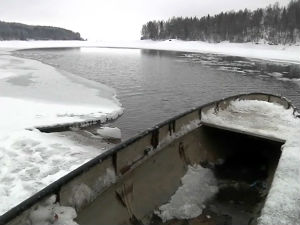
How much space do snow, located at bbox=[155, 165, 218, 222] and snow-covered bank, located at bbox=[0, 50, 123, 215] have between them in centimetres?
257

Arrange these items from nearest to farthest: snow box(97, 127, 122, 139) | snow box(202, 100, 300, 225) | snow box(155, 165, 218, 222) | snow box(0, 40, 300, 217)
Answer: snow box(202, 100, 300, 225) < snow box(155, 165, 218, 222) < snow box(0, 40, 300, 217) < snow box(97, 127, 122, 139)

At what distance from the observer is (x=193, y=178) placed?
605 centimetres

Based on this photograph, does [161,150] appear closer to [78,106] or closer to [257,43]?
[78,106]

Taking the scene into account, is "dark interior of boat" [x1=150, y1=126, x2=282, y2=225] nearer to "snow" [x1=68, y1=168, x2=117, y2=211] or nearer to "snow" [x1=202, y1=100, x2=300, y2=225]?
"snow" [x1=202, y1=100, x2=300, y2=225]

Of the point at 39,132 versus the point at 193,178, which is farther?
the point at 39,132

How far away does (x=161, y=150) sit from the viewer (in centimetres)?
552

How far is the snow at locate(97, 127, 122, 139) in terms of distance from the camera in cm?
1038

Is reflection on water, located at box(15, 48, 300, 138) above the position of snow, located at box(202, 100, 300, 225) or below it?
below

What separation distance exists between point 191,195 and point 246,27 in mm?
89401

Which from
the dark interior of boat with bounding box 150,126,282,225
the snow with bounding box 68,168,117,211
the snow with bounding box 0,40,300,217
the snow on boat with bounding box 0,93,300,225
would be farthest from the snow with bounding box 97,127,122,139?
the snow with bounding box 68,168,117,211

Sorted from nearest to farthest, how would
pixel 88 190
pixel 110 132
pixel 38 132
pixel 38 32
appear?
1. pixel 88 190
2. pixel 38 132
3. pixel 110 132
4. pixel 38 32

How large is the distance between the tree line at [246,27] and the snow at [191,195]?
7293 cm

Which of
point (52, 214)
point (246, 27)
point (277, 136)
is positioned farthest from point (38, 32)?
point (52, 214)

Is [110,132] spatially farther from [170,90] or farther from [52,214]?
[170,90]
